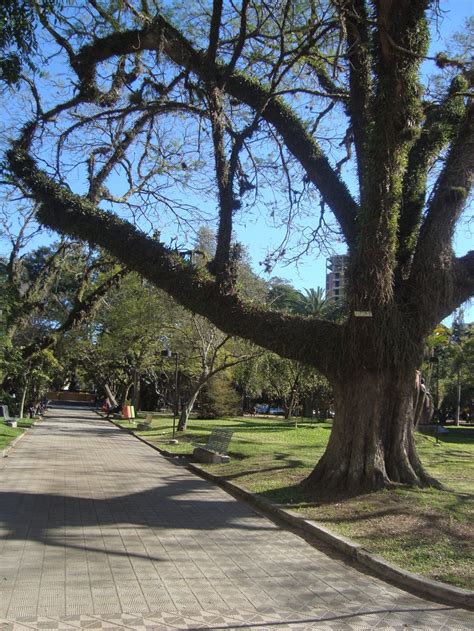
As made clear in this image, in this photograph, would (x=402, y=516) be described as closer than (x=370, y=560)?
No

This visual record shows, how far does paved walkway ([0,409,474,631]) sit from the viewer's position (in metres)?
4.75

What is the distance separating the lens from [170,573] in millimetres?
5938

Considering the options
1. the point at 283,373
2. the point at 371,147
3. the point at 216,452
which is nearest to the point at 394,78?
the point at 371,147

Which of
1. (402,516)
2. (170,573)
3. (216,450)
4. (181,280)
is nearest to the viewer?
(170,573)

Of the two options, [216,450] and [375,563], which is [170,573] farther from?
[216,450]

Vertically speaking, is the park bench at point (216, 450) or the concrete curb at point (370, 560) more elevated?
the park bench at point (216, 450)

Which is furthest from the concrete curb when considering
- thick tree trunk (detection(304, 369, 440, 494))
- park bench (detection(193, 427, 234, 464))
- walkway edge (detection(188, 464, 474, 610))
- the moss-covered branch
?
the moss-covered branch

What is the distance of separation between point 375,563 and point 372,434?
3.78m

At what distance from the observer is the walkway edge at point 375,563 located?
5.50 metres

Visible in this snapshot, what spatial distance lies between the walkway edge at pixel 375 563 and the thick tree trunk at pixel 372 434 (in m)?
1.16

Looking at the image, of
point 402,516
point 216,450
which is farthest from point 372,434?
point 216,450

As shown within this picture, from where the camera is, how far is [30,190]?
11758 mm

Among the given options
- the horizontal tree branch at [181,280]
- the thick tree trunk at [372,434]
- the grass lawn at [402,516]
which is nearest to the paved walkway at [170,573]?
the grass lawn at [402,516]

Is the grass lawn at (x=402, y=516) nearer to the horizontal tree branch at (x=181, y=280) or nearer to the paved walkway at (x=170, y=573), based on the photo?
the paved walkway at (x=170, y=573)
